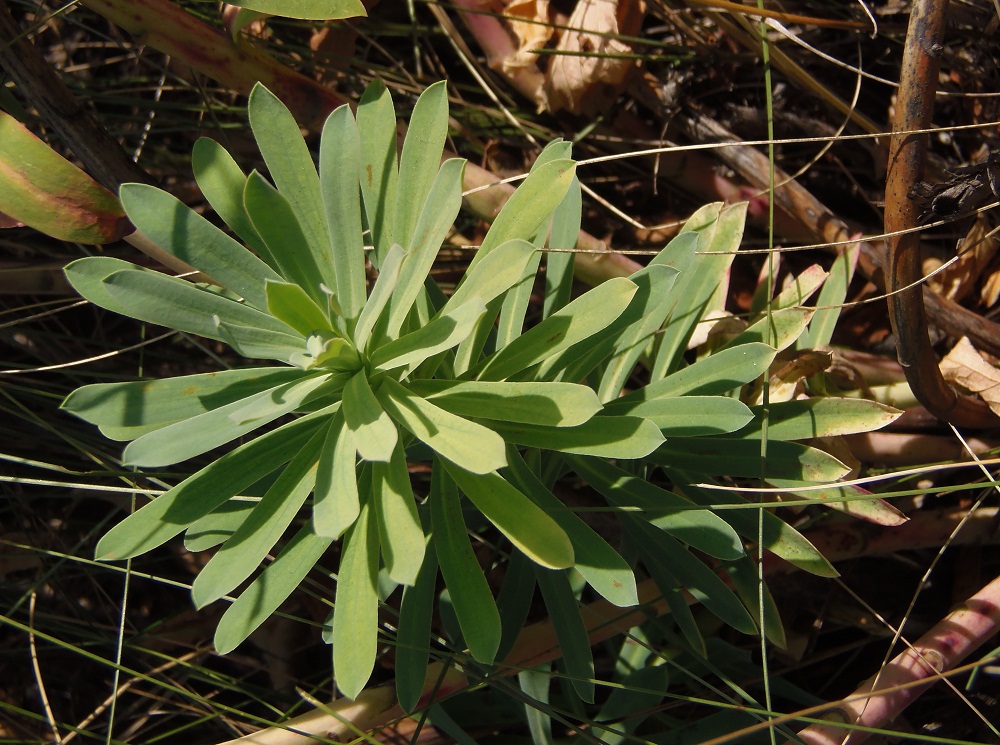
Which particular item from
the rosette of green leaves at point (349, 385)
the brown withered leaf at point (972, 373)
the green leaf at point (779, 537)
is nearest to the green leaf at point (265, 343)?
the rosette of green leaves at point (349, 385)

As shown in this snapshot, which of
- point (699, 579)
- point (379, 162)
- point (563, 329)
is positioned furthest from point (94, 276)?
point (699, 579)

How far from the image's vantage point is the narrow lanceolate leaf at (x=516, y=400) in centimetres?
110

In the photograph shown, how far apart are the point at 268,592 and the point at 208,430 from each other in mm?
279

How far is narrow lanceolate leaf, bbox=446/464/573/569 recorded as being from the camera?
1131 mm

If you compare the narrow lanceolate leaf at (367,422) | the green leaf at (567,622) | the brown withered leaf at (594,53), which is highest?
the brown withered leaf at (594,53)

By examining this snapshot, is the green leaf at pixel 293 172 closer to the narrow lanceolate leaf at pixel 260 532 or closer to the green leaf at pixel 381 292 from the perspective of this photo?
the green leaf at pixel 381 292

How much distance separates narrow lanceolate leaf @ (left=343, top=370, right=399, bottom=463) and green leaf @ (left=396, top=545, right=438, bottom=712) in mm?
333

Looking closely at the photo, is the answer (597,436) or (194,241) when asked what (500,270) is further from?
(194,241)

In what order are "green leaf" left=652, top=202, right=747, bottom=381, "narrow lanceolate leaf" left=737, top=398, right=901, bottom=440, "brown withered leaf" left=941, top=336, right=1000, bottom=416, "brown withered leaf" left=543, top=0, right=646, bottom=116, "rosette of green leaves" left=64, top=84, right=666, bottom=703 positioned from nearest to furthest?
"rosette of green leaves" left=64, top=84, right=666, bottom=703 < "narrow lanceolate leaf" left=737, top=398, right=901, bottom=440 < "green leaf" left=652, top=202, right=747, bottom=381 < "brown withered leaf" left=941, top=336, right=1000, bottom=416 < "brown withered leaf" left=543, top=0, right=646, bottom=116

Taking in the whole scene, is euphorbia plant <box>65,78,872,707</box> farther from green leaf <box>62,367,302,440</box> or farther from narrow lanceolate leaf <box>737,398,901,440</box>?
narrow lanceolate leaf <box>737,398,901,440</box>

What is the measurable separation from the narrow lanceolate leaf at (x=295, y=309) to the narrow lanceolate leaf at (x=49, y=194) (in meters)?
0.56

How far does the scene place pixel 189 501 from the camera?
120cm

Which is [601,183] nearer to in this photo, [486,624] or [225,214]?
[225,214]

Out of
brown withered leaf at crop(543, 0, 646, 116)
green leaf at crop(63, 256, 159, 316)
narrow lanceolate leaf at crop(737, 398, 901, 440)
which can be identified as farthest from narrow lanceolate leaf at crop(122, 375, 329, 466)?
brown withered leaf at crop(543, 0, 646, 116)
